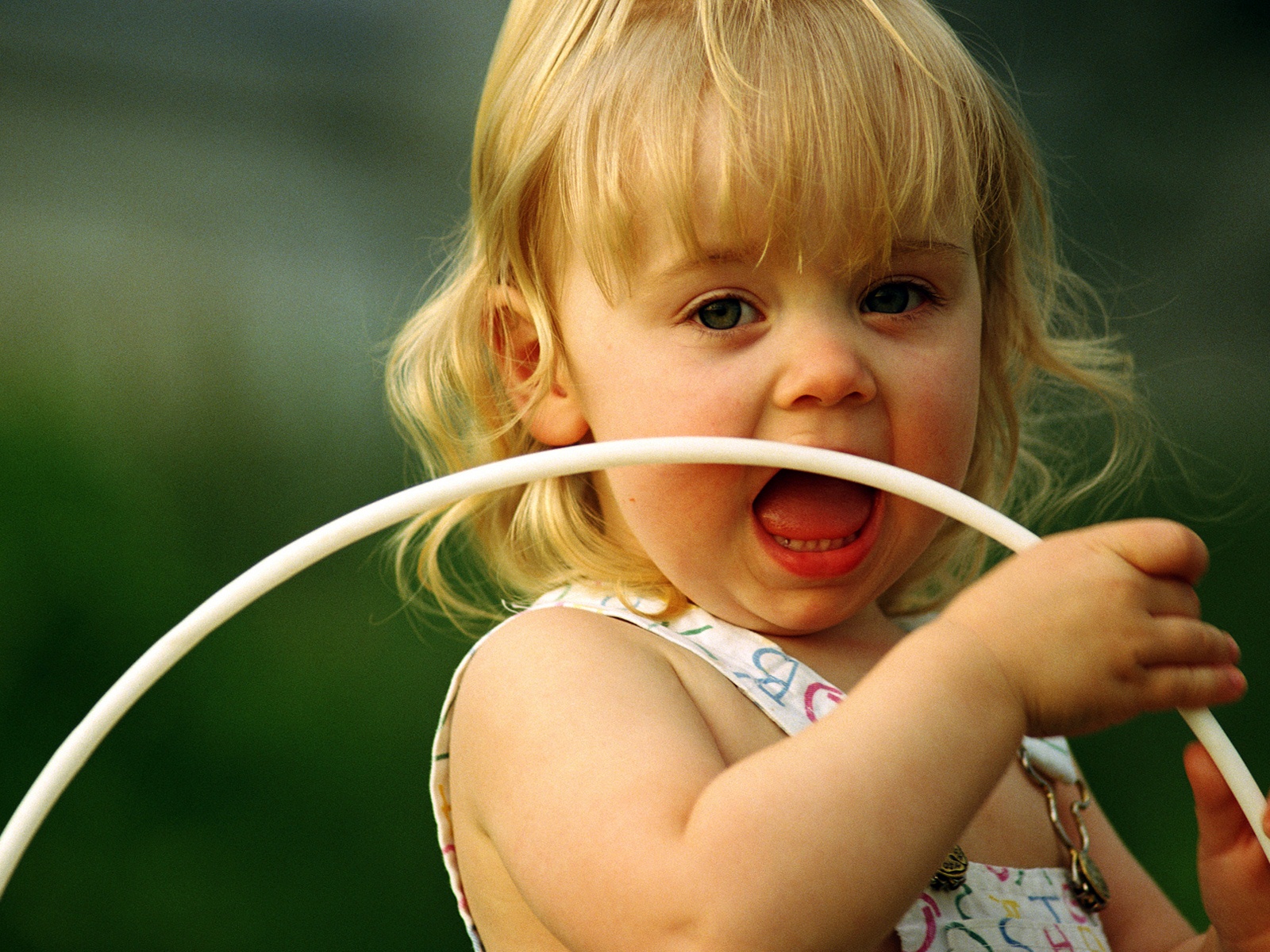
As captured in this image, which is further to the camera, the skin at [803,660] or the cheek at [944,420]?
the cheek at [944,420]

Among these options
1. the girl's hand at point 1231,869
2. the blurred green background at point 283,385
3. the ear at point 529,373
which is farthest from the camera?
the blurred green background at point 283,385

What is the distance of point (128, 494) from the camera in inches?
65.0

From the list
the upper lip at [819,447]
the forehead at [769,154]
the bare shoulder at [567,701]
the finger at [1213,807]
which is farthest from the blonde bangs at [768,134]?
the finger at [1213,807]

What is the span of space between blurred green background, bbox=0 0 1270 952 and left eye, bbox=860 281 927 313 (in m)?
0.86

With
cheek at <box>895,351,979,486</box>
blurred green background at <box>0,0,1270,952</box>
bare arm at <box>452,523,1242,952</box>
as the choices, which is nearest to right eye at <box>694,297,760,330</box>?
cheek at <box>895,351,979,486</box>

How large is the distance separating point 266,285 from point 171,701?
603 millimetres

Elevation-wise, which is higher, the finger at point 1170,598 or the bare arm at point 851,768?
the finger at point 1170,598

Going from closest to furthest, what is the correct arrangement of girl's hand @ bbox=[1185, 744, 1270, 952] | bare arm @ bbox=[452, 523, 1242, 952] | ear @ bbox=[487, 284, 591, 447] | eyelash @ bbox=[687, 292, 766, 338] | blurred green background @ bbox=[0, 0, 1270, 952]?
1. bare arm @ bbox=[452, 523, 1242, 952]
2. girl's hand @ bbox=[1185, 744, 1270, 952]
3. eyelash @ bbox=[687, 292, 766, 338]
4. ear @ bbox=[487, 284, 591, 447]
5. blurred green background @ bbox=[0, 0, 1270, 952]

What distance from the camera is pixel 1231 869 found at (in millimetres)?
634

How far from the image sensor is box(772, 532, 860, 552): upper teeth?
0.74m

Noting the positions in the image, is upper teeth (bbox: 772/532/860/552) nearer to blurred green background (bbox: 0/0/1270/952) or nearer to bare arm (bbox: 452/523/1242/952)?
bare arm (bbox: 452/523/1242/952)

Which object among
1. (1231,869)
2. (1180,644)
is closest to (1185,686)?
(1180,644)

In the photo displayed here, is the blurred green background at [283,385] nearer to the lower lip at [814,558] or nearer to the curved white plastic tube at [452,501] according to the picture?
the lower lip at [814,558]

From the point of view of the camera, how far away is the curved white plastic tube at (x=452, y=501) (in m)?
0.52
